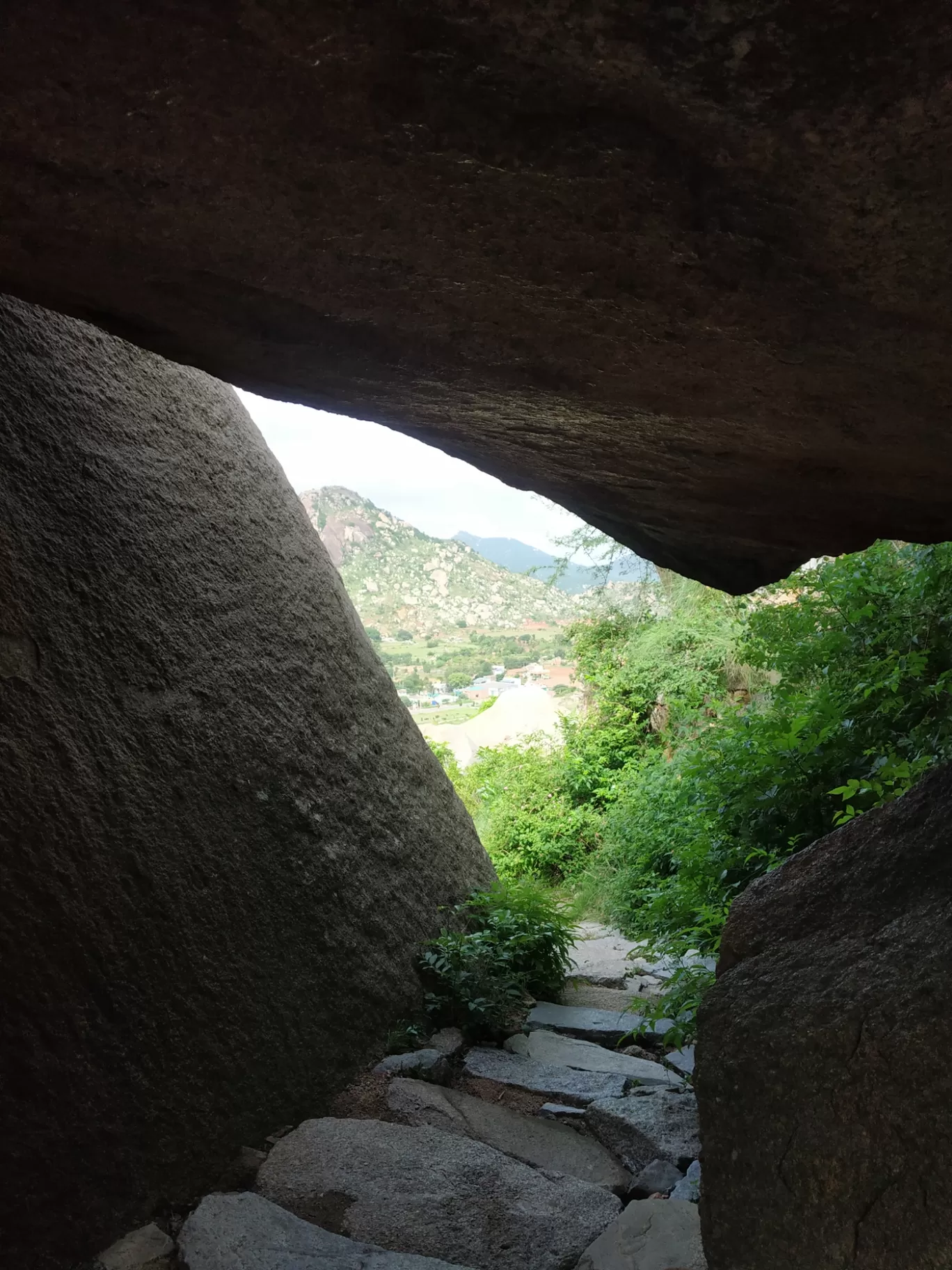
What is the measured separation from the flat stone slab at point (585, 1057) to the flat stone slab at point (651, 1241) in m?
1.26

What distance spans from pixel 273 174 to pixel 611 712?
10006mm

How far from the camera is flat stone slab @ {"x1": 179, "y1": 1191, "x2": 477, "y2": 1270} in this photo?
2.63m

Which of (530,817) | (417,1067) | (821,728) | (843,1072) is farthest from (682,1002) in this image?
(530,817)

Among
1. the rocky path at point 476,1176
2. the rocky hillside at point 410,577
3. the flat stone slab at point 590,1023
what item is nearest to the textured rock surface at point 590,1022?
the flat stone slab at point 590,1023

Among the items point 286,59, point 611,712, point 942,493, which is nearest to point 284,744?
point 942,493

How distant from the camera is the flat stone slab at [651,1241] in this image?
→ 2.53 m

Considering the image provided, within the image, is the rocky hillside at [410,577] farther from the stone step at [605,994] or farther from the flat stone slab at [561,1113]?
the flat stone slab at [561,1113]

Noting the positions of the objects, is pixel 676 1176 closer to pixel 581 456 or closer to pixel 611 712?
pixel 581 456

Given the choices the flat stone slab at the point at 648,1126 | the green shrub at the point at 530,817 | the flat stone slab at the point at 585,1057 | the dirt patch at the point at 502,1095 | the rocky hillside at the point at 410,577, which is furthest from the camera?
the rocky hillside at the point at 410,577

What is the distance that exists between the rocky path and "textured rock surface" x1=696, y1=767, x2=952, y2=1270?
0.85m

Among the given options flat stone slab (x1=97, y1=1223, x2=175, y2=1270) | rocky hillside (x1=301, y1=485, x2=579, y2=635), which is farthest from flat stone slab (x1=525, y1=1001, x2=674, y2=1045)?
rocky hillside (x1=301, y1=485, x2=579, y2=635)

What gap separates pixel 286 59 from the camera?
4.28ft

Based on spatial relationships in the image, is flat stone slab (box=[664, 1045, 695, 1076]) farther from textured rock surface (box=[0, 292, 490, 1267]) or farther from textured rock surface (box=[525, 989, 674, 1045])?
textured rock surface (box=[0, 292, 490, 1267])

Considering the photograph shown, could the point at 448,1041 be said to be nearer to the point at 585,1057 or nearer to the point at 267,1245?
the point at 585,1057
